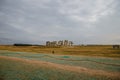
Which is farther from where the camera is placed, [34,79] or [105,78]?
[105,78]

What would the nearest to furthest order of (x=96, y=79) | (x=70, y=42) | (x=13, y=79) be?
(x=13, y=79)
(x=96, y=79)
(x=70, y=42)

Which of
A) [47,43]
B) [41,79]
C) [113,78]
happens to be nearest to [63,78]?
[41,79]

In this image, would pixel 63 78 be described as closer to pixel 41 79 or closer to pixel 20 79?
pixel 41 79

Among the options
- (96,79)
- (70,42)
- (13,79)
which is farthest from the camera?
(70,42)

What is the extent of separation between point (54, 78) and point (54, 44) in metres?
121

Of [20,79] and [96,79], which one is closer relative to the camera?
[20,79]

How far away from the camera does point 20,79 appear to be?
15414mm

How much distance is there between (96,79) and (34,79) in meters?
7.50

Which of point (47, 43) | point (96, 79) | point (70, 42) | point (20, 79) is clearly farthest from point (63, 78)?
point (47, 43)

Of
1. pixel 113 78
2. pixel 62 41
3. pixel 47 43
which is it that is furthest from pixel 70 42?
pixel 113 78

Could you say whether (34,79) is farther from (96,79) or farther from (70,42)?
(70,42)

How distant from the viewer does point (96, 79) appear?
647 inches

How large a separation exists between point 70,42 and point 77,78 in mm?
120042

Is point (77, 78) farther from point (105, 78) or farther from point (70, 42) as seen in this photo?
point (70, 42)
